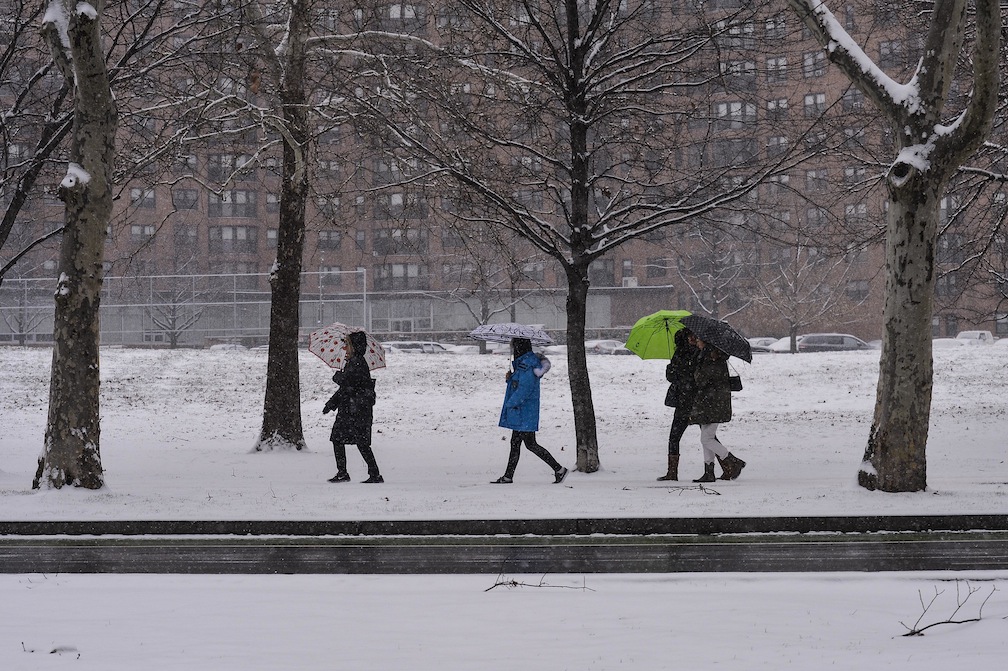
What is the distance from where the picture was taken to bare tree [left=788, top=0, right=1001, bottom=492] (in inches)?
411

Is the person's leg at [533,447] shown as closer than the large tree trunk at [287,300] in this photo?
Yes

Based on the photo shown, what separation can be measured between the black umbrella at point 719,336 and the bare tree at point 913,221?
1.59 m

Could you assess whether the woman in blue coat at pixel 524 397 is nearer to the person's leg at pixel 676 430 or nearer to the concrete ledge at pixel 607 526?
the person's leg at pixel 676 430

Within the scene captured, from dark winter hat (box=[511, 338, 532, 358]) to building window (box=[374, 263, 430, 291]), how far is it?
5572 cm

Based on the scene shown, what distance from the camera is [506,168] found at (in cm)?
1586

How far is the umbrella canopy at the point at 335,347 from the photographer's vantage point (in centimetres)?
1369

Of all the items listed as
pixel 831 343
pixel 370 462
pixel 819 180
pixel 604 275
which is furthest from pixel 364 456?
pixel 604 275

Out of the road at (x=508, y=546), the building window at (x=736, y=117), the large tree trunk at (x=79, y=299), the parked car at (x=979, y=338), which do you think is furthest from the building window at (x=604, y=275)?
the road at (x=508, y=546)

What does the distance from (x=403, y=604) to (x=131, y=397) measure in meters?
21.5

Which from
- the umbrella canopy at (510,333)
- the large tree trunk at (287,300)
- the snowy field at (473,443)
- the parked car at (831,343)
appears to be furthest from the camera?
the parked car at (831,343)

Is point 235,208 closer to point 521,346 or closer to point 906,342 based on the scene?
point 521,346

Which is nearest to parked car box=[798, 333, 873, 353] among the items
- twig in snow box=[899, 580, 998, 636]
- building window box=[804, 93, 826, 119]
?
building window box=[804, 93, 826, 119]

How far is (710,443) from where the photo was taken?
1224cm

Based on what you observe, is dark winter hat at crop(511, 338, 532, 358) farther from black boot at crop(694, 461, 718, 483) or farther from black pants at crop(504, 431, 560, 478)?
black boot at crop(694, 461, 718, 483)
